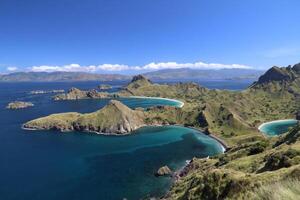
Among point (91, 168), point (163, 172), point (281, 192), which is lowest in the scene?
point (91, 168)

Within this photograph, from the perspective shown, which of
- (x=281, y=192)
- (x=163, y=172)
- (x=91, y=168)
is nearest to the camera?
(x=281, y=192)

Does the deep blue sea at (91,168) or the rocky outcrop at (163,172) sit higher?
the rocky outcrop at (163,172)

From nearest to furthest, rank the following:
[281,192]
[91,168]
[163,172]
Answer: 1. [281,192]
2. [163,172]
3. [91,168]

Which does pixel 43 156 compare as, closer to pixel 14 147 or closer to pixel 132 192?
pixel 14 147

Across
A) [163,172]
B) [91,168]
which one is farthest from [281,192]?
[91,168]

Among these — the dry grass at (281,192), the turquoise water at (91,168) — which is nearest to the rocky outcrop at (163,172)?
the turquoise water at (91,168)

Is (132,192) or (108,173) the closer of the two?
(132,192)

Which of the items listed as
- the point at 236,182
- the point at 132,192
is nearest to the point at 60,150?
the point at 132,192

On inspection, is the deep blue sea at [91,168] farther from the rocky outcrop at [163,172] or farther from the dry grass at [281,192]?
the dry grass at [281,192]

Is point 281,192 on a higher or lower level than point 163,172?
higher

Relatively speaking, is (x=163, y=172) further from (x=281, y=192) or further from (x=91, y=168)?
(x=281, y=192)

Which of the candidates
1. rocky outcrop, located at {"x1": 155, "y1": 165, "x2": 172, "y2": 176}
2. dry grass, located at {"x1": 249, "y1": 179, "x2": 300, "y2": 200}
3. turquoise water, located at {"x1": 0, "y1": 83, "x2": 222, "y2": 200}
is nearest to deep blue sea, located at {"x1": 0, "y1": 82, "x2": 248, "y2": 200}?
turquoise water, located at {"x1": 0, "y1": 83, "x2": 222, "y2": 200}
